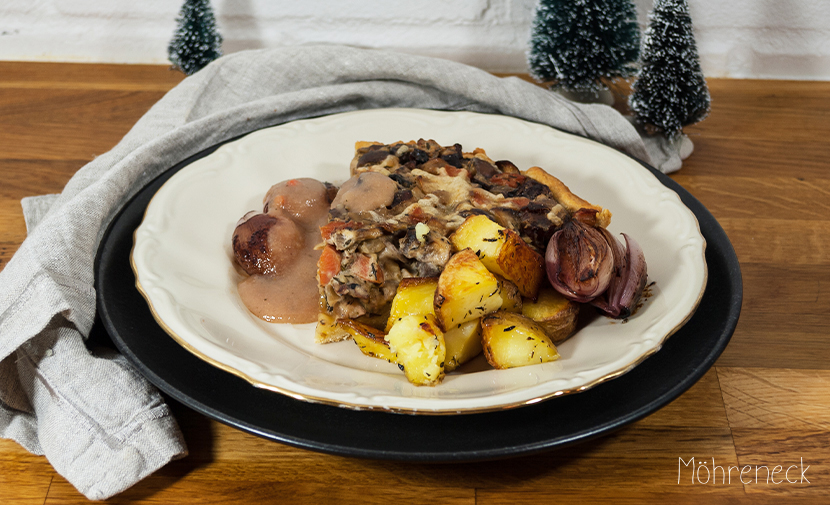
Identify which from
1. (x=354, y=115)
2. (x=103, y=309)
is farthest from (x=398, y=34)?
(x=103, y=309)

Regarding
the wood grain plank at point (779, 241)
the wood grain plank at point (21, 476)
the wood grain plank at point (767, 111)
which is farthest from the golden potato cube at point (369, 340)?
the wood grain plank at point (767, 111)

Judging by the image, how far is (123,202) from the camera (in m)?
2.07

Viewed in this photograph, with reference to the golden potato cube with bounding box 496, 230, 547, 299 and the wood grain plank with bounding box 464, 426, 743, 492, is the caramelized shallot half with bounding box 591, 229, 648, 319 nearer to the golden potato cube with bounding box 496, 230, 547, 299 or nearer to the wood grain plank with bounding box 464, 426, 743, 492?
the golden potato cube with bounding box 496, 230, 547, 299

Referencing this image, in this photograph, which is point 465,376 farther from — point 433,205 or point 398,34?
point 398,34

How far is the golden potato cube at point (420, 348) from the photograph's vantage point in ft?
4.70

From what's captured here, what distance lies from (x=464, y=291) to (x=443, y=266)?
0.13 m

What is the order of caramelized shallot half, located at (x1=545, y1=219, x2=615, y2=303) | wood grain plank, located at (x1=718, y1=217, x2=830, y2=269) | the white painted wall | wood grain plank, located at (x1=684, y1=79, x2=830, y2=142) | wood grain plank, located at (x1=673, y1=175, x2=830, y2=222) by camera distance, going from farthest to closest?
the white painted wall, wood grain plank, located at (x1=684, y1=79, x2=830, y2=142), wood grain plank, located at (x1=673, y1=175, x2=830, y2=222), wood grain plank, located at (x1=718, y1=217, x2=830, y2=269), caramelized shallot half, located at (x1=545, y1=219, x2=615, y2=303)

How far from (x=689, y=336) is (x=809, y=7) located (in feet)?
7.97

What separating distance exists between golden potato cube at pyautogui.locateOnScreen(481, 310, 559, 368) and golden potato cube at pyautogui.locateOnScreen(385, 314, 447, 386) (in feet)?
0.34

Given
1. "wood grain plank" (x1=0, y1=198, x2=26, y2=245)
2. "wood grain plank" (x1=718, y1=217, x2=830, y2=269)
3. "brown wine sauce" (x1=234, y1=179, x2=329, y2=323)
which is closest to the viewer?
"brown wine sauce" (x1=234, y1=179, x2=329, y2=323)

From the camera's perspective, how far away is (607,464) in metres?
1.47

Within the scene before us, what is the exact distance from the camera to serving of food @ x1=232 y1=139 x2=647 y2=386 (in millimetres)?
1474

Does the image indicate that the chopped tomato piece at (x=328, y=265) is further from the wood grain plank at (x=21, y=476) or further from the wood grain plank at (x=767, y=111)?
the wood grain plank at (x=767, y=111)

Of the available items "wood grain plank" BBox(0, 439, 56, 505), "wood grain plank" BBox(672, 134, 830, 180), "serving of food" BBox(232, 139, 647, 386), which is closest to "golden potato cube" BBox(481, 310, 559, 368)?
"serving of food" BBox(232, 139, 647, 386)
